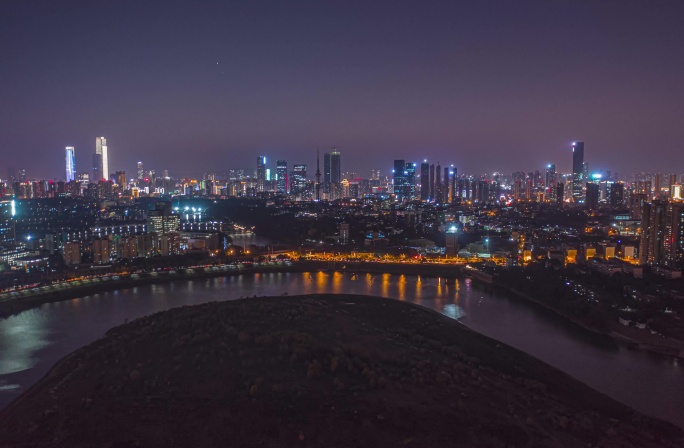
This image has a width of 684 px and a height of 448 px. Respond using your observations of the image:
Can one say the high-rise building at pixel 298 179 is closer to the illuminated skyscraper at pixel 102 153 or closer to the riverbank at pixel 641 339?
the illuminated skyscraper at pixel 102 153

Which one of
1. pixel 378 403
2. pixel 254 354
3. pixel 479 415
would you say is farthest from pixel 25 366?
pixel 479 415

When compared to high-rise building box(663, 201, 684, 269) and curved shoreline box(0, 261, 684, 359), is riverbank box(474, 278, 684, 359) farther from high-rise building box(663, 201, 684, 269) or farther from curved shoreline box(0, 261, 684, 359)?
high-rise building box(663, 201, 684, 269)

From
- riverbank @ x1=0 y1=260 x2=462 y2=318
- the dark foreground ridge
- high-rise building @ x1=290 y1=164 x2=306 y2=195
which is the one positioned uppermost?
high-rise building @ x1=290 y1=164 x2=306 y2=195

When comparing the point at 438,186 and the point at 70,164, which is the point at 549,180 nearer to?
the point at 438,186

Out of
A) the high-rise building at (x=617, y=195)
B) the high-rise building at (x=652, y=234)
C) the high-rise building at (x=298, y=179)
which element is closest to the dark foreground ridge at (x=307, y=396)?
the high-rise building at (x=652, y=234)

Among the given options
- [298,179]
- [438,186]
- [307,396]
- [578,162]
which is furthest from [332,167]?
[307,396]

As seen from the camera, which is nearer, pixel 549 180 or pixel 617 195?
pixel 617 195

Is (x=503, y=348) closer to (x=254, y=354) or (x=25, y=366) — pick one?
(x=254, y=354)

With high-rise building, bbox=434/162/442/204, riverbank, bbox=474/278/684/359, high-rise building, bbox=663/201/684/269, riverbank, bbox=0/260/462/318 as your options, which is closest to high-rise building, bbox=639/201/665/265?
high-rise building, bbox=663/201/684/269
